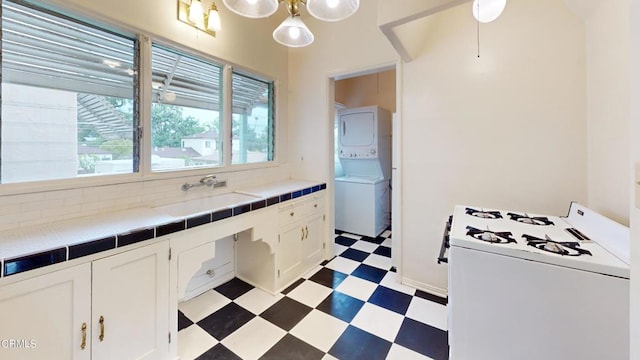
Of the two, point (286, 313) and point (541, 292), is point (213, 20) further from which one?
point (541, 292)

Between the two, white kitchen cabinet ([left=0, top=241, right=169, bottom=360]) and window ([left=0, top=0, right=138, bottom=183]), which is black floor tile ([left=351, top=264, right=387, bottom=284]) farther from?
window ([left=0, top=0, right=138, bottom=183])

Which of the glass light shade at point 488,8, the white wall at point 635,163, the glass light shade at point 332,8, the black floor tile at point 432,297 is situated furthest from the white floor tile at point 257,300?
the glass light shade at point 488,8

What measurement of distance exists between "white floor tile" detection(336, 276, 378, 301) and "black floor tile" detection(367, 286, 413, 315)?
0.17 feet

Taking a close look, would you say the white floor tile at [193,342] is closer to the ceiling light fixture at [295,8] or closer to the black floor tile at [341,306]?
the black floor tile at [341,306]

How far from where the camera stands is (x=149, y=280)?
4.50ft

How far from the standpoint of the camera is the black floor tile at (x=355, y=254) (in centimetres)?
295

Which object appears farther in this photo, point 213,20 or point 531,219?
point 213,20

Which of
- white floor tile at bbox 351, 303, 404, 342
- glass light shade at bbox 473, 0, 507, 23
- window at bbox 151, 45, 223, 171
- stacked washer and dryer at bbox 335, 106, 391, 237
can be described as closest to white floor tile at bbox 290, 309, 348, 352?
white floor tile at bbox 351, 303, 404, 342

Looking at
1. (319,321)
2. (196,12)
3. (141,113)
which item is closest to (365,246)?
(319,321)

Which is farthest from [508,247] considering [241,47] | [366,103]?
[366,103]

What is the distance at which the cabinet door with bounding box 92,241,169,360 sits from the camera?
47.8 inches

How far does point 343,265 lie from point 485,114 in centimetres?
195

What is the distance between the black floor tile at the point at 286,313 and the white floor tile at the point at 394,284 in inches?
32.0

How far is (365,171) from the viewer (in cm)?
404
